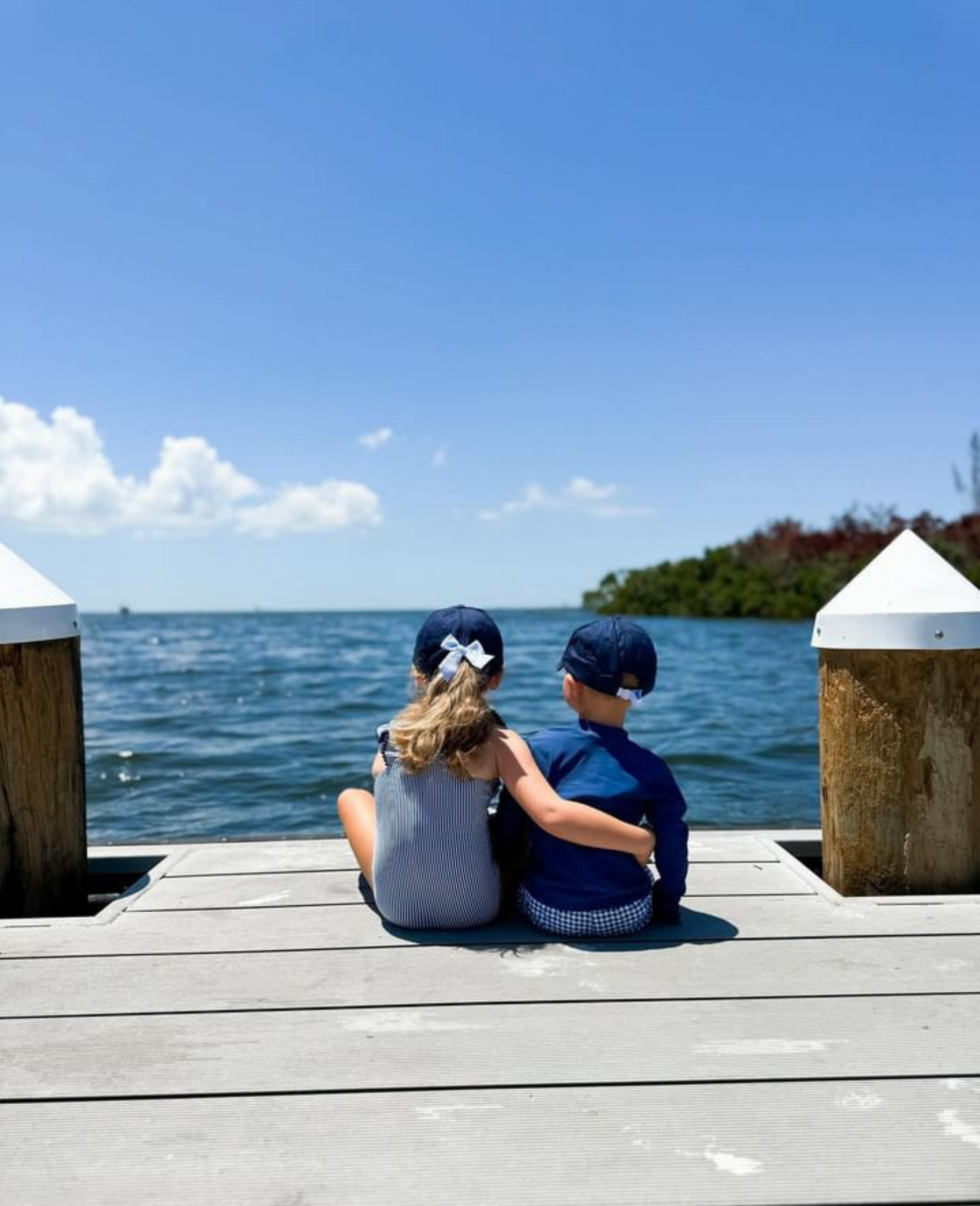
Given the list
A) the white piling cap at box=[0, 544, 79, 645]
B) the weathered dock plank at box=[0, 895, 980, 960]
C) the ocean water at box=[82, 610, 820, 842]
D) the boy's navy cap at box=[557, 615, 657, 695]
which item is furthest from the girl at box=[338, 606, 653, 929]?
the ocean water at box=[82, 610, 820, 842]

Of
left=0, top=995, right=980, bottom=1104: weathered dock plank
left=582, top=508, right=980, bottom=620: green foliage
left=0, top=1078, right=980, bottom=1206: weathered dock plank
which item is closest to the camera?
left=0, top=1078, right=980, bottom=1206: weathered dock plank

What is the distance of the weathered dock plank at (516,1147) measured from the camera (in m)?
1.60

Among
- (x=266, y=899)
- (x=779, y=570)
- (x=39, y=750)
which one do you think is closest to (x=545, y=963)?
(x=266, y=899)

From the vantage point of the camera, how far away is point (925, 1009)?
A: 7.36ft

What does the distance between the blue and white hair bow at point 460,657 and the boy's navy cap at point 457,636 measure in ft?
0.11

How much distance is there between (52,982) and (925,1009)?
2.11 meters

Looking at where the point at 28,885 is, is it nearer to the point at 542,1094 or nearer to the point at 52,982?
the point at 52,982

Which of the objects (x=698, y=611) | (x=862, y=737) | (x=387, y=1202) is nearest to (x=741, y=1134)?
(x=387, y=1202)

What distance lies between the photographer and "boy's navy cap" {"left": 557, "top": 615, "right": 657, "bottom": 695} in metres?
2.74

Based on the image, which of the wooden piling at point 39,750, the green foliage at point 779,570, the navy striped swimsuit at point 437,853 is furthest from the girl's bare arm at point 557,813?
the green foliage at point 779,570

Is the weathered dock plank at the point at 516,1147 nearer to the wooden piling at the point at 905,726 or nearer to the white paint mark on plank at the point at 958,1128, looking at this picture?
the white paint mark on plank at the point at 958,1128

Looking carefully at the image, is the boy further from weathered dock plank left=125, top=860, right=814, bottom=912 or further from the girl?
weathered dock plank left=125, top=860, right=814, bottom=912

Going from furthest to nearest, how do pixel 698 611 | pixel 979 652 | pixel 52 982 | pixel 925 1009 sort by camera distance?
pixel 698 611, pixel 979 652, pixel 52 982, pixel 925 1009

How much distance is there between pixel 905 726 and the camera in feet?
9.96
